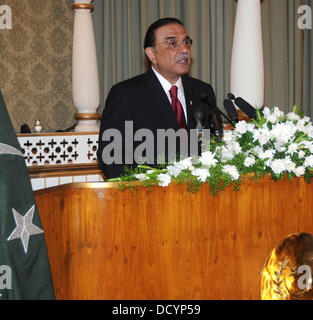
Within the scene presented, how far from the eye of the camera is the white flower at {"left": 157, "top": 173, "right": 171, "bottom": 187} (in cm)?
225

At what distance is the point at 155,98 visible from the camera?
3451 mm

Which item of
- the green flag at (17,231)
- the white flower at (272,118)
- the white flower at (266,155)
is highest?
the white flower at (272,118)

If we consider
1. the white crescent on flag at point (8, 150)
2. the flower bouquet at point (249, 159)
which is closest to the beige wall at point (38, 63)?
the flower bouquet at point (249, 159)

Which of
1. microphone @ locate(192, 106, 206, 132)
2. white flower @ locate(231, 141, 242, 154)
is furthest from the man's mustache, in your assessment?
white flower @ locate(231, 141, 242, 154)

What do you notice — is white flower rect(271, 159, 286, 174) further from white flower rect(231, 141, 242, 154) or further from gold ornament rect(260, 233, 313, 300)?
gold ornament rect(260, 233, 313, 300)

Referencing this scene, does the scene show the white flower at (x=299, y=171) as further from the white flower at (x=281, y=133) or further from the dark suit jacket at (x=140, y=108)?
the dark suit jacket at (x=140, y=108)

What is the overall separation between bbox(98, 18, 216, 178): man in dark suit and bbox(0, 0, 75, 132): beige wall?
3.52m

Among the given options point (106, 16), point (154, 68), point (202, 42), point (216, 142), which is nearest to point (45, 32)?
point (106, 16)

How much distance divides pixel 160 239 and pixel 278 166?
0.68 metres

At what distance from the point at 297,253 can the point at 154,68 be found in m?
1.76

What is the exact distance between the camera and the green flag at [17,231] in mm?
1745

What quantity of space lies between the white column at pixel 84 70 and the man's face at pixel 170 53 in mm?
2276
